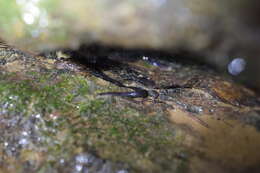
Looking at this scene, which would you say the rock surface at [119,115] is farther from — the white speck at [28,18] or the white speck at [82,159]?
the white speck at [28,18]

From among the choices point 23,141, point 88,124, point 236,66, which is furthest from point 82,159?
point 236,66

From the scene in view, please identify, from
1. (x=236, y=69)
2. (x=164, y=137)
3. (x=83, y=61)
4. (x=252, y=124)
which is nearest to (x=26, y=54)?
(x=83, y=61)

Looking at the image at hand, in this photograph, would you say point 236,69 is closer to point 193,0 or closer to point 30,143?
point 193,0

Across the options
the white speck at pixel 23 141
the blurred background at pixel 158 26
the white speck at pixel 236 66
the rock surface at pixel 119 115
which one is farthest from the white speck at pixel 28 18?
the white speck at pixel 236 66

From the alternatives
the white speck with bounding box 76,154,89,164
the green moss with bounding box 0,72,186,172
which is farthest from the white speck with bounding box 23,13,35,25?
the white speck with bounding box 76,154,89,164

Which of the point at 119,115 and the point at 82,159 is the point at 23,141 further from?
the point at 119,115

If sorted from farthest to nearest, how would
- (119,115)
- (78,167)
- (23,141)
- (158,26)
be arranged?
(119,115) → (23,141) → (78,167) → (158,26)

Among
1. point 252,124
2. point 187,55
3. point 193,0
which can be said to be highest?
point 193,0
